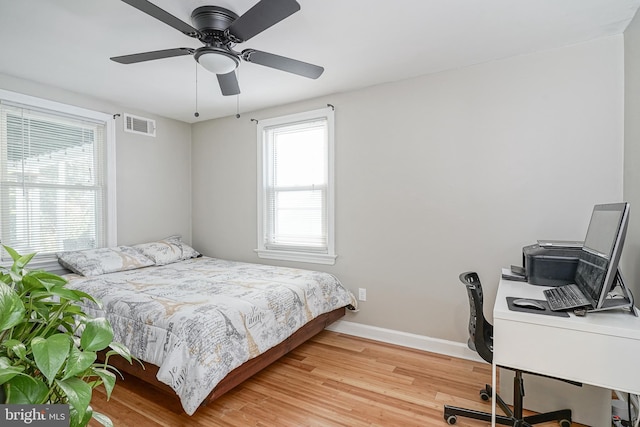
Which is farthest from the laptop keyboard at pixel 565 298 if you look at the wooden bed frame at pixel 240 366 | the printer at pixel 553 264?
the wooden bed frame at pixel 240 366

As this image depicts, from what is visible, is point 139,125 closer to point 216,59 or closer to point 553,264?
point 216,59

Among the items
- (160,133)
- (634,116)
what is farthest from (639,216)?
(160,133)

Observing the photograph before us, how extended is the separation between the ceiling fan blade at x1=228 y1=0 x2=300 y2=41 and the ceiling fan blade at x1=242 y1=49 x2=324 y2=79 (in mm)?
135

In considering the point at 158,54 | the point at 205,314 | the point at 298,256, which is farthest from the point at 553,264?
the point at 158,54

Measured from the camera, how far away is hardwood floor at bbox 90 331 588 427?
192 cm

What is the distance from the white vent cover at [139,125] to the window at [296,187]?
1391 millimetres

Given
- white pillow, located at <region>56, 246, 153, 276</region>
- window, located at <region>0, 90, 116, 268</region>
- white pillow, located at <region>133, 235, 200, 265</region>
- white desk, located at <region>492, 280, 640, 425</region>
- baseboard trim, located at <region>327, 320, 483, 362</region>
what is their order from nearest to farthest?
white desk, located at <region>492, 280, 640, 425</region> → baseboard trim, located at <region>327, 320, 483, 362</region> → window, located at <region>0, 90, 116, 268</region> → white pillow, located at <region>56, 246, 153, 276</region> → white pillow, located at <region>133, 235, 200, 265</region>

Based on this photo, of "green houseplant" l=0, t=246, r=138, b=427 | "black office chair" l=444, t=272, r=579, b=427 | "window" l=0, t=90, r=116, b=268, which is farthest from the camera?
"window" l=0, t=90, r=116, b=268

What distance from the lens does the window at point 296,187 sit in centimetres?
340

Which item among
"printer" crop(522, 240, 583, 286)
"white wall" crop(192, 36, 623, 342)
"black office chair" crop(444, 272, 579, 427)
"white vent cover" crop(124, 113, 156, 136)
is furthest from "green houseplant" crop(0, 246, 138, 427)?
"white vent cover" crop(124, 113, 156, 136)

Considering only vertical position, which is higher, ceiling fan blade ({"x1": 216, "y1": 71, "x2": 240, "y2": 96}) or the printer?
ceiling fan blade ({"x1": 216, "y1": 71, "x2": 240, "y2": 96})

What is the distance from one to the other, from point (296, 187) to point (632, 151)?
9.12ft

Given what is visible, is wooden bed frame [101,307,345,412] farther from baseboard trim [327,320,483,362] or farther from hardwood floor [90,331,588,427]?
baseboard trim [327,320,483,362]

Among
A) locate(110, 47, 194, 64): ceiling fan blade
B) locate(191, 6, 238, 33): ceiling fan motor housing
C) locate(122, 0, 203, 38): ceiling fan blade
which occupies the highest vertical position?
locate(191, 6, 238, 33): ceiling fan motor housing
